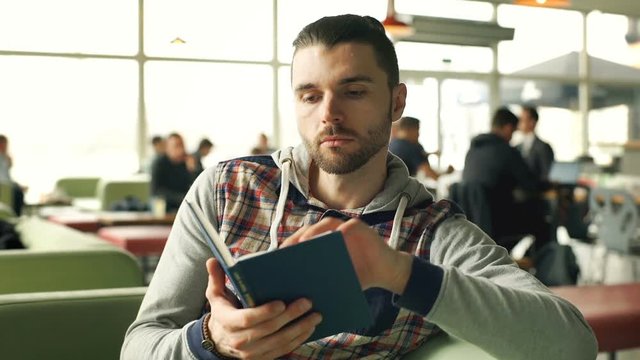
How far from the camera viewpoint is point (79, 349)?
5.69 ft

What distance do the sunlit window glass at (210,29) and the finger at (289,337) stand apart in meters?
9.31

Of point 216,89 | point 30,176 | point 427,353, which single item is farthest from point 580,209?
point 30,176

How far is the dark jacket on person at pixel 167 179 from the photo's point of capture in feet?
22.9

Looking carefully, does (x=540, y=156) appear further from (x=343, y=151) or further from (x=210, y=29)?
(x=343, y=151)

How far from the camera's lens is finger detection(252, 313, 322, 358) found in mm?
1022

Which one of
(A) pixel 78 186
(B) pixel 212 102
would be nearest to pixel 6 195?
(A) pixel 78 186

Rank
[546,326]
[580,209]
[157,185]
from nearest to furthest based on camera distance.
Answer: [546,326] → [580,209] → [157,185]

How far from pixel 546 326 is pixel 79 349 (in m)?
1.08

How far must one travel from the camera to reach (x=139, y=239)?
4211mm

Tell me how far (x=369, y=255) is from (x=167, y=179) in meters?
6.20

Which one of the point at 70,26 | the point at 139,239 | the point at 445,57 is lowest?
the point at 139,239

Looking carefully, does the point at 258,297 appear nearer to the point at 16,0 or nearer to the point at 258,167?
the point at 258,167

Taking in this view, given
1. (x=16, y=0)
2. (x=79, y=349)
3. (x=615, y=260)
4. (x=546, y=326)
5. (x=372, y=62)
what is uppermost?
(x=16, y=0)

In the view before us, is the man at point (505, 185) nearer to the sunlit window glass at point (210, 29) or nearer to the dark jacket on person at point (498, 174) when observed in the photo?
the dark jacket on person at point (498, 174)
